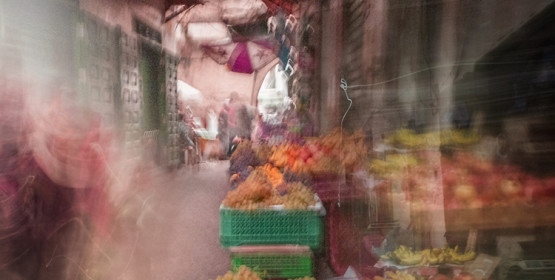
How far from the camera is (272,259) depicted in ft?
9.79

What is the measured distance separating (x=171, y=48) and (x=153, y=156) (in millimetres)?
759

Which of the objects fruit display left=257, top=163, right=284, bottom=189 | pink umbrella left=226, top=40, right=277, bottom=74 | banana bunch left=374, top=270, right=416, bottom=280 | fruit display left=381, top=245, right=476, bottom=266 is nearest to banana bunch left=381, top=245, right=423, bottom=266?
fruit display left=381, top=245, right=476, bottom=266

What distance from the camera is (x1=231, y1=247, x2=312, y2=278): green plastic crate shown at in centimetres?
298

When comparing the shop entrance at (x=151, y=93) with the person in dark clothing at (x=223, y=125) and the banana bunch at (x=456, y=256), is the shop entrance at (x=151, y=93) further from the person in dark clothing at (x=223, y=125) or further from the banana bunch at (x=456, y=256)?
the banana bunch at (x=456, y=256)

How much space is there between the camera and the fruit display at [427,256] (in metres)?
2.80

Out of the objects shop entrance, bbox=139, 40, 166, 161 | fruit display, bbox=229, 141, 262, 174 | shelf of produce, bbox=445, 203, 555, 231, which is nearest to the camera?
shelf of produce, bbox=445, 203, 555, 231

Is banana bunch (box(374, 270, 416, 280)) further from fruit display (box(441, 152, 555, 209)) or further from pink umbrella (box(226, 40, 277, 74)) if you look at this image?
pink umbrella (box(226, 40, 277, 74))

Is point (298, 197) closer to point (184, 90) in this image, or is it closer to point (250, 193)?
point (250, 193)

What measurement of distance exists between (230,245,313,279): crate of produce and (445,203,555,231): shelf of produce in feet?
3.60

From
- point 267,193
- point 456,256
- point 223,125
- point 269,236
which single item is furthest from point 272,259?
point 456,256

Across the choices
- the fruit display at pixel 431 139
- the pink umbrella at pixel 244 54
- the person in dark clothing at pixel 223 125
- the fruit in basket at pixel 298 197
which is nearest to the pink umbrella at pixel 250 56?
the pink umbrella at pixel 244 54

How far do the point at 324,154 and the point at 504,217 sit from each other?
1.32 metres

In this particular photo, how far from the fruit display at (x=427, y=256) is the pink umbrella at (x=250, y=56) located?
67.2 inches

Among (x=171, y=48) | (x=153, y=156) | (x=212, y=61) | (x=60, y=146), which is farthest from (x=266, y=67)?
(x=60, y=146)
